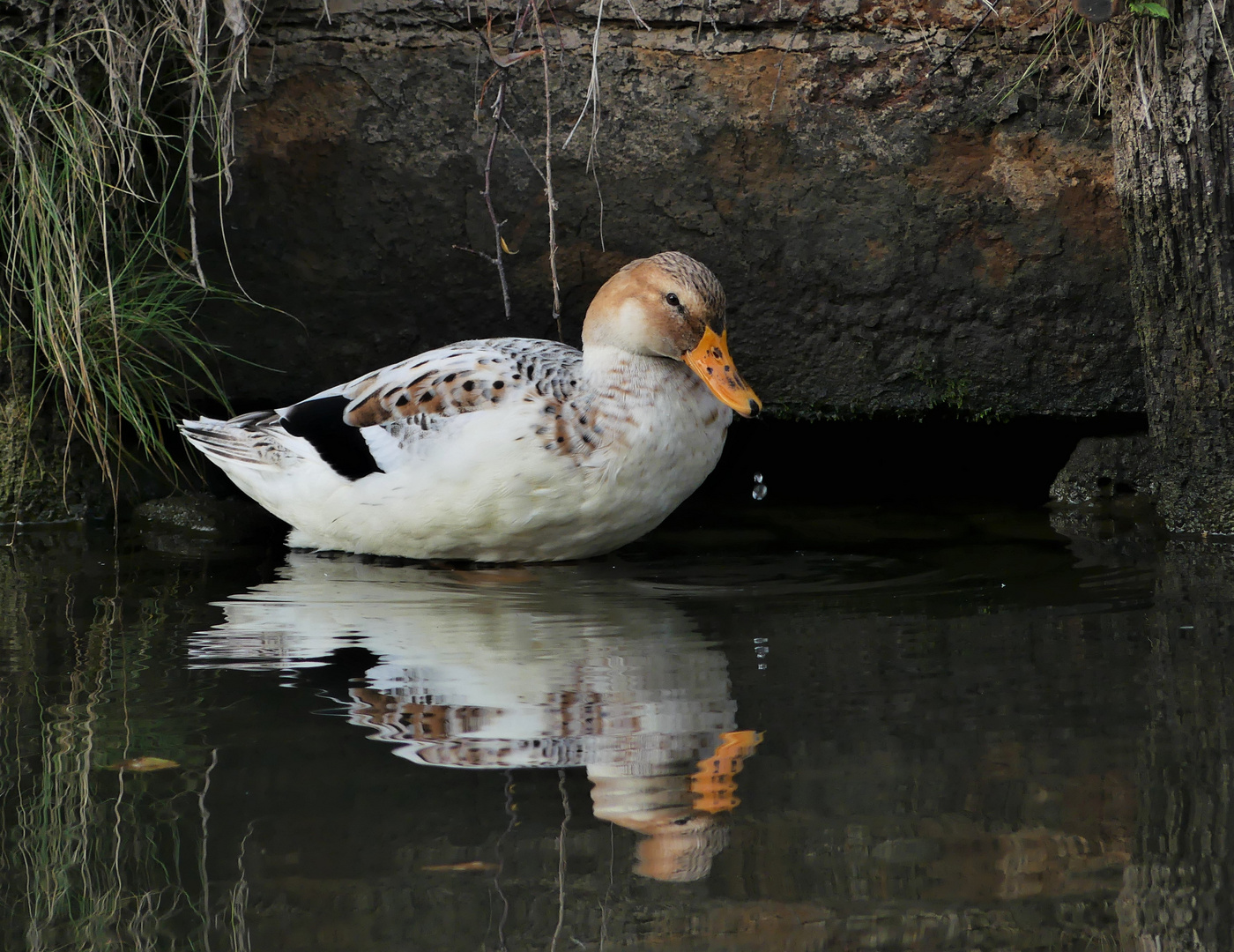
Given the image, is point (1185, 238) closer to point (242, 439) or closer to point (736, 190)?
point (736, 190)

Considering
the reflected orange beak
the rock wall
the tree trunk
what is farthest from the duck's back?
the tree trunk

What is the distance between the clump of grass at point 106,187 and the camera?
4.03 metres

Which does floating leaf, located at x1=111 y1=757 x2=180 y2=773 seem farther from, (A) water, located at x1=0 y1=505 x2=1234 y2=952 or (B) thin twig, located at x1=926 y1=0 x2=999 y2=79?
(B) thin twig, located at x1=926 y1=0 x2=999 y2=79

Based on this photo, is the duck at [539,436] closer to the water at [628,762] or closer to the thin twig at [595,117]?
the water at [628,762]

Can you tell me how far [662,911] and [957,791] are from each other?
0.58 metres

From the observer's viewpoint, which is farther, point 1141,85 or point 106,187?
point 106,187

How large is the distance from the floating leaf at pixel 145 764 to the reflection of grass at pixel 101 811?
0.07ft

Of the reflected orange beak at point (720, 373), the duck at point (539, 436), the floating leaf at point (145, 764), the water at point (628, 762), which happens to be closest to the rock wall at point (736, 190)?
the duck at point (539, 436)

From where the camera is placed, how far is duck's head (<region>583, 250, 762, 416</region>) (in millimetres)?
3785

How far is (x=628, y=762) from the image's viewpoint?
224 cm

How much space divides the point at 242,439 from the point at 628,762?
2410mm

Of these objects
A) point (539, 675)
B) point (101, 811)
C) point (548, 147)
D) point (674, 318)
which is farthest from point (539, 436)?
point (101, 811)

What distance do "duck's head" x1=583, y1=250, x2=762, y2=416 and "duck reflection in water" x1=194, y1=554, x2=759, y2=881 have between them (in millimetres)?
689

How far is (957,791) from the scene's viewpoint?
2078mm
